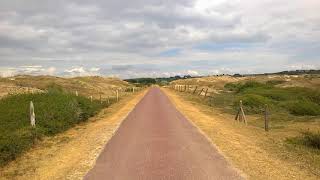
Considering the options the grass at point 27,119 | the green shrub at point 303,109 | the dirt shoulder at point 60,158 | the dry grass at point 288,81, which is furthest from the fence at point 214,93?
the dry grass at point 288,81

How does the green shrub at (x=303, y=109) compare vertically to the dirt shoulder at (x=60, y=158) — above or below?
below

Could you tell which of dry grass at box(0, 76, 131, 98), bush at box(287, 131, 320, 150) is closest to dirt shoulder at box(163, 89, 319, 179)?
bush at box(287, 131, 320, 150)

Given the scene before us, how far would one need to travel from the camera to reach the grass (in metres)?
12.8

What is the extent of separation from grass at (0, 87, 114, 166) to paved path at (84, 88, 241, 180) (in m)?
2.90

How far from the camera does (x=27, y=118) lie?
661 inches

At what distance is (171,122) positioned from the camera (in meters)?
19.8

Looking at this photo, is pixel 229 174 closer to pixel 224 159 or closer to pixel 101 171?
pixel 224 159

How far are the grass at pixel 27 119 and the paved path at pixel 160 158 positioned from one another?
290 cm

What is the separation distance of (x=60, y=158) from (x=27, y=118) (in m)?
5.63

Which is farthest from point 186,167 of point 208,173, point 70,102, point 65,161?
point 70,102

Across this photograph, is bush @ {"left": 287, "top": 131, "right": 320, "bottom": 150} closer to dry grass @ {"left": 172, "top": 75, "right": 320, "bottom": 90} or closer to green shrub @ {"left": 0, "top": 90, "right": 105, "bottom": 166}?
green shrub @ {"left": 0, "top": 90, "right": 105, "bottom": 166}

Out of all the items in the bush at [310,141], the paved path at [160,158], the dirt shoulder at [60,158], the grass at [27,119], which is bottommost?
the bush at [310,141]

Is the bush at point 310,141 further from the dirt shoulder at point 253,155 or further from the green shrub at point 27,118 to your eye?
the green shrub at point 27,118

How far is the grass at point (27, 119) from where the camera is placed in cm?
1275
